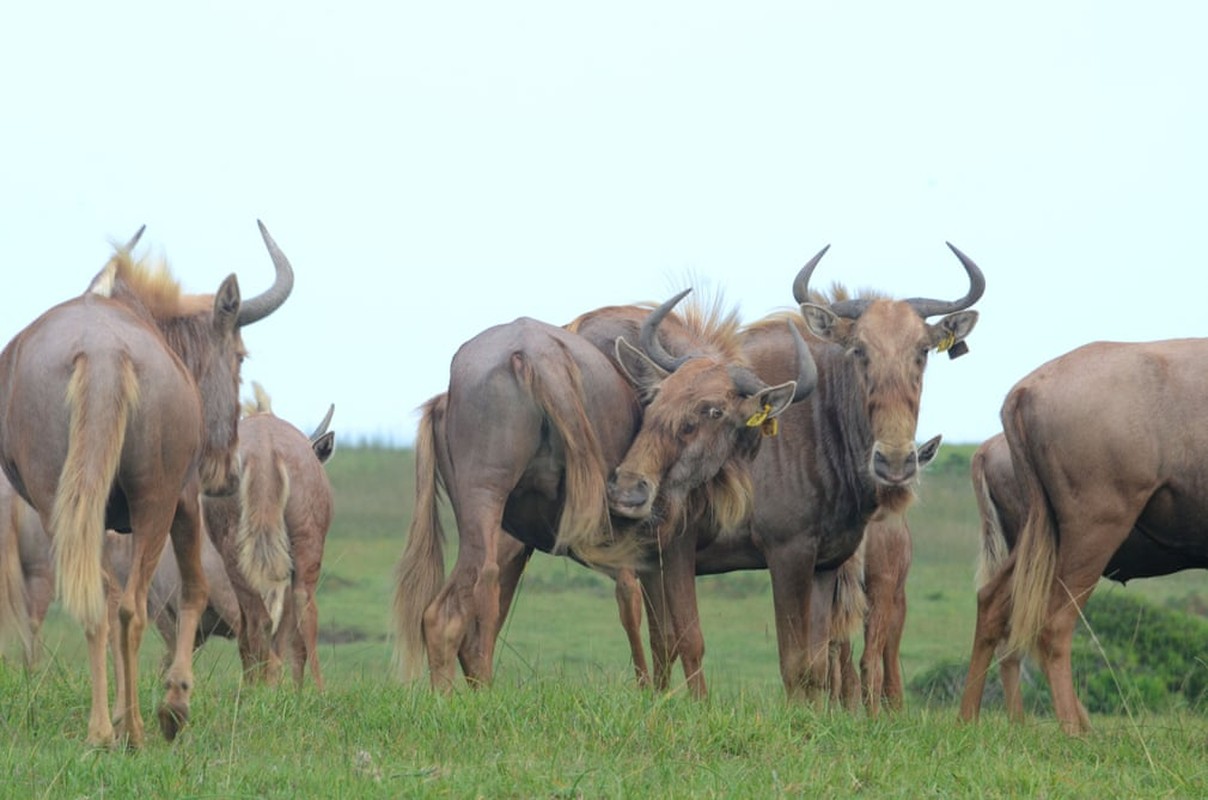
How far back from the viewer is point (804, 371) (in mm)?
8984

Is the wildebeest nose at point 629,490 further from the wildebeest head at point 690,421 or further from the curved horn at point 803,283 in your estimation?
the curved horn at point 803,283

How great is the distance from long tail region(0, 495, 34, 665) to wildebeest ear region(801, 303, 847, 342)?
5.89 metres

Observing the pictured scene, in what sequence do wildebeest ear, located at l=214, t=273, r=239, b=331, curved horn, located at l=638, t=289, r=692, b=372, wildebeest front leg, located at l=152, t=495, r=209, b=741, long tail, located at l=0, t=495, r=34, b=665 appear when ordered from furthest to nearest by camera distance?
1. long tail, located at l=0, t=495, r=34, b=665
2. curved horn, located at l=638, t=289, r=692, b=372
3. wildebeest ear, located at l=214, t=273, r=239, b=331
4. wildebeest front leg, located at l=152, t=495, r=209, b=741

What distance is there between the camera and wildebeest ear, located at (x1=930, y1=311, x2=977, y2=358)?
9.22m

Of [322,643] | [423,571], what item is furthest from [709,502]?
[322,643]

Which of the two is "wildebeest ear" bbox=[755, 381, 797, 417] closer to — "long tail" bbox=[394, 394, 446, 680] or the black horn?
the black horn

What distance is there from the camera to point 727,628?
64.1 feet

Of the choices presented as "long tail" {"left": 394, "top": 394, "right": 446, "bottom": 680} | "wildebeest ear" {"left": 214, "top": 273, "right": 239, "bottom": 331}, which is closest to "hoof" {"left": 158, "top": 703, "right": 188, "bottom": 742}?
"wildebeest ear" {"left": 214, "top": 273, "right": 239, "bottom": 331}

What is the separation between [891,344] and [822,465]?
803 millimetres

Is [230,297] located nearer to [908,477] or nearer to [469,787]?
[469,787]

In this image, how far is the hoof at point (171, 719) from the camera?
6426 mm

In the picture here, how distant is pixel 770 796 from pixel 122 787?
222cm

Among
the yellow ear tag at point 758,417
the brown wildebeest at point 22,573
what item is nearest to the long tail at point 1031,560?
the yellow ear tag at point 758,417

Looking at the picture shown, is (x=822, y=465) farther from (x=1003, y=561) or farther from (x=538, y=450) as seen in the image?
(x=1003, y=561)
